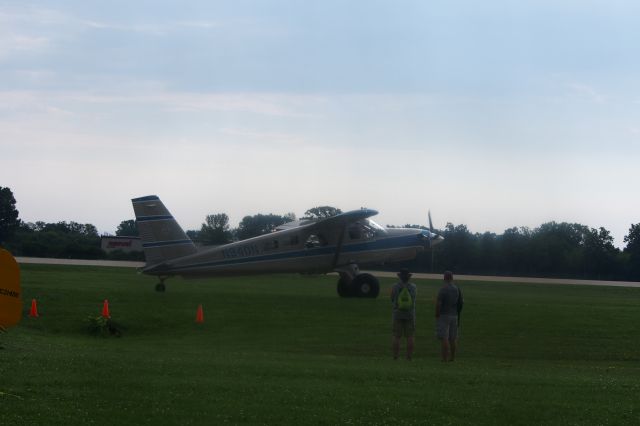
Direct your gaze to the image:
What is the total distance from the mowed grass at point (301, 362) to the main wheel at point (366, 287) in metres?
0.46

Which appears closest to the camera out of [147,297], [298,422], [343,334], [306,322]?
[298,422]

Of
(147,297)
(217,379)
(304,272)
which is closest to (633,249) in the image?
(304,272)

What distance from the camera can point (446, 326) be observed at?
17.9 metres

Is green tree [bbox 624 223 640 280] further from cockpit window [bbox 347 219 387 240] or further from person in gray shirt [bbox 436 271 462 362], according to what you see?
person in gray shirt [bbox 436 271 462 362]

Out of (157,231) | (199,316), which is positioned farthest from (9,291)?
(157,231)

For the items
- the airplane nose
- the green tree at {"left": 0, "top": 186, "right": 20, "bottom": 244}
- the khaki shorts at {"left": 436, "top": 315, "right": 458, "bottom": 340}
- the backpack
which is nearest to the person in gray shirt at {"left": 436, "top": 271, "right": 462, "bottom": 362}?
the khaki shorts at {"left": 436, "top": 315, "right": 458, "bottom": 340}

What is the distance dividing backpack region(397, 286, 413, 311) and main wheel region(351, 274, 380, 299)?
1518 cm

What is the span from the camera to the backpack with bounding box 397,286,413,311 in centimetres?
1800

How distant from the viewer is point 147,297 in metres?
30.4

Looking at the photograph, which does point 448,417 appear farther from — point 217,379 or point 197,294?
point 197,294

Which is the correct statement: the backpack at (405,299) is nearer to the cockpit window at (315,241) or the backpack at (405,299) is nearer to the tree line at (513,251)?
the cockpit window at (315,241)

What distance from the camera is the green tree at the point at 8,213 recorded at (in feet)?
275

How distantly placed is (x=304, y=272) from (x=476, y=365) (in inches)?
657

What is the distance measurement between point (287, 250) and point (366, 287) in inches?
133
